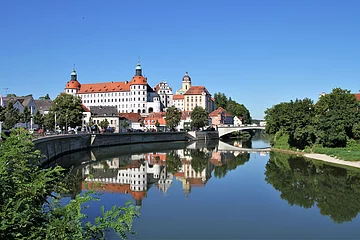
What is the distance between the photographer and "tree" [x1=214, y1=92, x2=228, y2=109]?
167625 millimetres

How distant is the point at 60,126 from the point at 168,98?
9149 cm

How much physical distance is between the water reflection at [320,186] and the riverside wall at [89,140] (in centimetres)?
1928

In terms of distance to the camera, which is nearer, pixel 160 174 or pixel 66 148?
pixel 160 174

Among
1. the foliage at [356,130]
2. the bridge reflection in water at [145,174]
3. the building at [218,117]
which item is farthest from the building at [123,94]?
the foliage at [356,130]

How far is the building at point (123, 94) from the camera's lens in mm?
146000

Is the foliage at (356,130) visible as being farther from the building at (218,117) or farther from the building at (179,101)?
the building at (179,101)

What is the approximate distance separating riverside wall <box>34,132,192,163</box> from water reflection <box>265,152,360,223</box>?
19.3 meters

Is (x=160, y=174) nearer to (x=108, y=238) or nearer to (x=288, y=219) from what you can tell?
(x=288, y=219)

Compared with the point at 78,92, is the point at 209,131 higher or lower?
lower

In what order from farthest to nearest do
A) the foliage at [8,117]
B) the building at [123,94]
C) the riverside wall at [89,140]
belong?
the building at [123,94], the foliage at [8,117], the riverside wall at [89,140]

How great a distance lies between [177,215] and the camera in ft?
67.0

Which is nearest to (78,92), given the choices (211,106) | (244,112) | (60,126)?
(211,106)

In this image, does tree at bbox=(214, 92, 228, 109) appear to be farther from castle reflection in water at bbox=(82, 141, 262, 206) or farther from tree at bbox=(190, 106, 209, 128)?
castle reflection in water at bbox=(82, 141, 262, 206)

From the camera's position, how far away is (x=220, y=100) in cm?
16912
